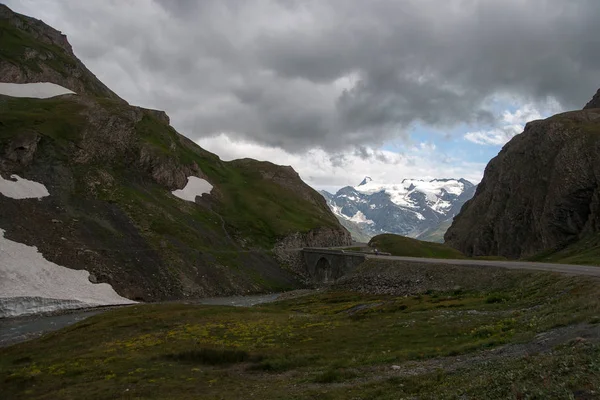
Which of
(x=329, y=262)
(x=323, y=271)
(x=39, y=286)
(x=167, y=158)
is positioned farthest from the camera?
(x=167, y=158)

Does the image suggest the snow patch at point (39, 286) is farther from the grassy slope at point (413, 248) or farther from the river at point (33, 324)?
the grassy slope at point (413, 248)

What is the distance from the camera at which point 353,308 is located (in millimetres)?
67562

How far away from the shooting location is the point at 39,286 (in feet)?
273

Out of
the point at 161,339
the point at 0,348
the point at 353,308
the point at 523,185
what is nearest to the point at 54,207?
the point at 0,348

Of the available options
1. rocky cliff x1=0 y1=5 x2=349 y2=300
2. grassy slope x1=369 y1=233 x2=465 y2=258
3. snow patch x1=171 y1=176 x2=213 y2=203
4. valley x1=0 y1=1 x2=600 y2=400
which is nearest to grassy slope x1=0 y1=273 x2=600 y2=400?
valley x1=0 y1=1 x2=600 y2=400

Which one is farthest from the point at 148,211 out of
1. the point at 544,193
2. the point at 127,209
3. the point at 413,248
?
the point at 544,193

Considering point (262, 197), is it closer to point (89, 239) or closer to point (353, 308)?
point (89, 239)

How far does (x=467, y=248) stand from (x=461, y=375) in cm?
16341

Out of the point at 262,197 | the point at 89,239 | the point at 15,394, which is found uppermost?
the point at 262,197

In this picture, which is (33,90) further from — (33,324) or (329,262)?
(329,262)

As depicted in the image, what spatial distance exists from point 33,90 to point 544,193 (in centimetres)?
19771

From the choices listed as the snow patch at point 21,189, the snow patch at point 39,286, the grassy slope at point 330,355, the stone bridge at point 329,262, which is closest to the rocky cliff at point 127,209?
the snow patch at point 21,189

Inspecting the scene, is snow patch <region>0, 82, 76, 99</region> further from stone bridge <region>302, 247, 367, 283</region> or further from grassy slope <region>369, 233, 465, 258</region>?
grassy slope <region>369, 233, 465, 258</region>

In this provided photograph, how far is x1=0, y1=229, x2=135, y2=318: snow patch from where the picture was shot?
257 ft
